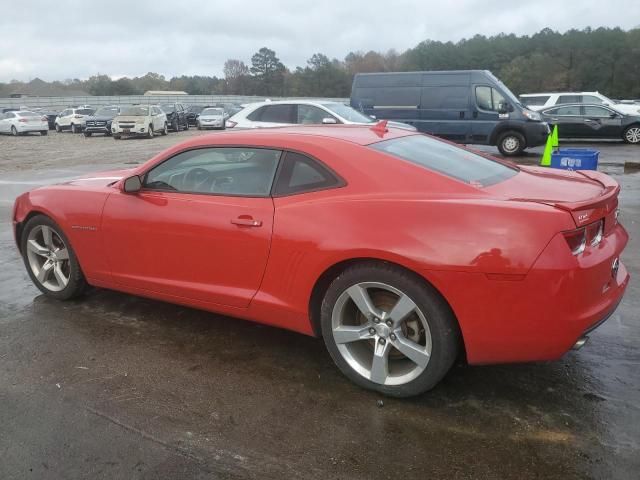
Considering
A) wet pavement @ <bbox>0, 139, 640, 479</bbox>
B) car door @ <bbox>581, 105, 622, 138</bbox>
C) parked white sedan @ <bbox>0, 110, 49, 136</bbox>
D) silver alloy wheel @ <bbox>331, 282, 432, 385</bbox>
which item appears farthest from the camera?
parked white sedan @ <bbox>0, 110, 49, 136</bbox>

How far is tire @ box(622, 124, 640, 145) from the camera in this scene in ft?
57.7

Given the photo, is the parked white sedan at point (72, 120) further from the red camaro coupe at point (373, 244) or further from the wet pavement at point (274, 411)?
the wet pavement at point (274, 411)

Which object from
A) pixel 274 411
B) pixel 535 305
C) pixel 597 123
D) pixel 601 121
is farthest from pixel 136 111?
pixel 535 305

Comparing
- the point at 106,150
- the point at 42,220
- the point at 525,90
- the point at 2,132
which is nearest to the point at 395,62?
the point at 525,90

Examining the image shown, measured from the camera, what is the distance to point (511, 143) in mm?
14648

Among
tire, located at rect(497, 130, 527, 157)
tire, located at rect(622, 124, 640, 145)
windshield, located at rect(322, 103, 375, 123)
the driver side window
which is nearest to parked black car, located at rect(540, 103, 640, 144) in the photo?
tire, located at rect(622, 124, 640, 145)

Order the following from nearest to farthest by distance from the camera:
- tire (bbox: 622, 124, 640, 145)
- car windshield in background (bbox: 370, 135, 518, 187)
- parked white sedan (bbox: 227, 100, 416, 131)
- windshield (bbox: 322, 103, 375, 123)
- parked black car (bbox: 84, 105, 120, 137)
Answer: car windshield in background (bbox: 370, 135, 518, 187) < parked white sedan (bbox: 227, 100, 416, 131) < windshield (bbox: 322, 103, 375, 123) < tire (bbox: 622, 124, 640, 145) < parked black car (bbox: 84, 105, 120, 137)

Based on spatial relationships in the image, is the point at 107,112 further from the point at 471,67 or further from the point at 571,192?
the point at 471,67

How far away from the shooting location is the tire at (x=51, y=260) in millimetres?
4383

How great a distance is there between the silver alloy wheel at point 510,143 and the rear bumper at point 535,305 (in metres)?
12.6

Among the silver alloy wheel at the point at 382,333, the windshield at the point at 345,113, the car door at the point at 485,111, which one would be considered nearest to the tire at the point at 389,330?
the silver alloy wheel at the point at 382,333

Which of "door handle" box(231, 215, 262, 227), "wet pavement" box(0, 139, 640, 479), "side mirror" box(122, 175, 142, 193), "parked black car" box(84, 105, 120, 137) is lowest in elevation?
"wet pavement" box(0, 139, 640, 479)

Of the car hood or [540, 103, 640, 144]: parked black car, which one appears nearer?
the car hood

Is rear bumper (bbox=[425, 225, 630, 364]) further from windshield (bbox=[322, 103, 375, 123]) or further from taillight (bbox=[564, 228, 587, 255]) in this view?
windshield (bbox=[322, 103, 375, 123])
